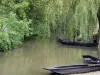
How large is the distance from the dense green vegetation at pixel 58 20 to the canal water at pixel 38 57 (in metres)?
0.79

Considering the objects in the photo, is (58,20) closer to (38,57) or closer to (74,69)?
(38,57)

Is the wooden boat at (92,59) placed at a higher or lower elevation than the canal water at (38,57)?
higher

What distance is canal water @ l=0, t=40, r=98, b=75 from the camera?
1267cm

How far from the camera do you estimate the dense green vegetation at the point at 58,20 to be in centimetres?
1587

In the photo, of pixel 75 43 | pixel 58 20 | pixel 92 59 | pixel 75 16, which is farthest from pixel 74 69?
pixel 58 20

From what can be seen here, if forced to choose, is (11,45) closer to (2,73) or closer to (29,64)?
(29,64)

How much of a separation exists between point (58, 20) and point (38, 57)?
4092 millimetres

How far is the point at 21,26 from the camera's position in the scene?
60.1 ft

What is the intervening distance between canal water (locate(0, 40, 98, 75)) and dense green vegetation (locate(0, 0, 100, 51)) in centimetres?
79

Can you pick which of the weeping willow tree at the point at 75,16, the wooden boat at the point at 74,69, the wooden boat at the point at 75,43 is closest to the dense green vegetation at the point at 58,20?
the weeping willow tree at the point at 75,16

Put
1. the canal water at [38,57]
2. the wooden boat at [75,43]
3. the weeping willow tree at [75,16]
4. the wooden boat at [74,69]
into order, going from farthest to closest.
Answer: the wooden boat at [75,43] < the weeping willow tree at [75,16] < the canal water at [38,57] < the wooden boat at [74,69]

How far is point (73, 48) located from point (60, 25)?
2100 millimetres

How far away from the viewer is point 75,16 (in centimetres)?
1633

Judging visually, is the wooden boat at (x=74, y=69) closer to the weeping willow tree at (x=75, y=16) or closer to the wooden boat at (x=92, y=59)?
the wooden boat at (x=92, y=59)
